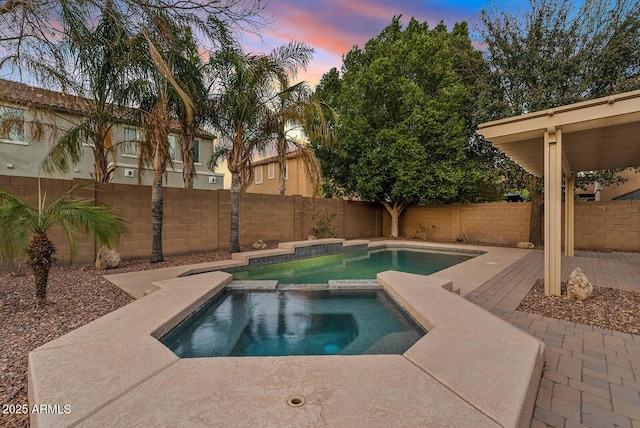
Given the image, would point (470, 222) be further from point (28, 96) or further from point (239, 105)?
point (28, 96)

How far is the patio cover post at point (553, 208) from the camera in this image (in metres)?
5.15

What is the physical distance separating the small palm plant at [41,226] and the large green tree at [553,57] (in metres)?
Result: 13.3

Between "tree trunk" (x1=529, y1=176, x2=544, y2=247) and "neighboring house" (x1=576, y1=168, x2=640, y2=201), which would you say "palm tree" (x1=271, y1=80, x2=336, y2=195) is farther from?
"neighboring house" (x1=576, y1=168, x2=640, y2=201)

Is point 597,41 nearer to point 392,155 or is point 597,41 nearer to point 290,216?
point 392,155

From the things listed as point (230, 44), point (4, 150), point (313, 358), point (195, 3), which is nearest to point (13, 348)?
point (313, 358)

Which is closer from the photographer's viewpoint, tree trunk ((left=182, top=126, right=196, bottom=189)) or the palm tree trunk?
the palm tree trunk

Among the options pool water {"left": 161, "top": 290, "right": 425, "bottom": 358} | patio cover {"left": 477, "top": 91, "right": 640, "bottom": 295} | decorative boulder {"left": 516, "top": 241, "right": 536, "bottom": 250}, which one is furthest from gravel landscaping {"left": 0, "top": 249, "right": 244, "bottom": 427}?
decorative boulder {"left": 516, "top": 241, "right": 536, "bottom": 250}

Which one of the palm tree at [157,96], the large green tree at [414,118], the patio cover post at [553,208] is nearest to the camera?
the palm tree at [157,96]

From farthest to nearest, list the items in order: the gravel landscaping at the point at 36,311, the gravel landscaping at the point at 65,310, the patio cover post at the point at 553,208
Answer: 1. the patio cover post at the point at 553,208
2. the gravel landscaping at the point at 65,310
3. the gravel landscaping at the point at 36,311

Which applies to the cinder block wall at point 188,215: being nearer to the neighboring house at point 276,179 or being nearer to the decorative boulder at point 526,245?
the neighboring house at point 276,179

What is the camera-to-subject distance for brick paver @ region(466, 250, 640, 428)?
2174 mm

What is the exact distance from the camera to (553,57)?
1110 cm

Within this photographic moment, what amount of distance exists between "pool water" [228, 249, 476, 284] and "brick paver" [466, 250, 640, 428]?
129 inches

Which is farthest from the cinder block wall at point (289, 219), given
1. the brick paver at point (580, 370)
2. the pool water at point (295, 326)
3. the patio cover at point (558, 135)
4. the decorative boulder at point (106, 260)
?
the brick paver at point (580, 370)
